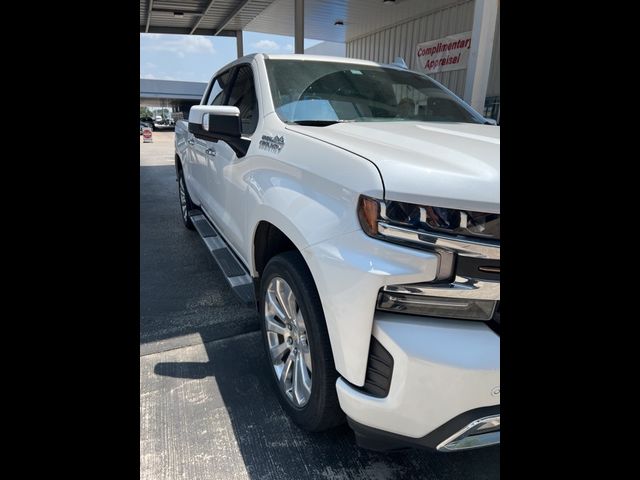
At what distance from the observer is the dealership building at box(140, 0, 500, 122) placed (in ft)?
36.4

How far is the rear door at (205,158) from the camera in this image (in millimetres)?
3490

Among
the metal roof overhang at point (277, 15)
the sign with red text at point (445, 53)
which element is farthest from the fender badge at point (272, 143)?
the metal roof overhang at point (277, 15)

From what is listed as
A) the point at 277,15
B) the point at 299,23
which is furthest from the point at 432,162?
the point at 277,15

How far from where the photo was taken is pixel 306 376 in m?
1.98

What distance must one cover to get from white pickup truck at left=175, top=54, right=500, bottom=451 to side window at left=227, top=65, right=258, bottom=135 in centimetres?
52

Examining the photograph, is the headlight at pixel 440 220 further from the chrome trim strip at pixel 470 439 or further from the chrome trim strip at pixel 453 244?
the chrome trim strip at pixel 470 439

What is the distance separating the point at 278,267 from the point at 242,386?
0.90 meters

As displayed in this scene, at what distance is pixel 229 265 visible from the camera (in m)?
3.17

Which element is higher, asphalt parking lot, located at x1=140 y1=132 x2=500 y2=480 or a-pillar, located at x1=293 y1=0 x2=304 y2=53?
a-pillar, located at x1=293 y1=0 x2=304 y2=53

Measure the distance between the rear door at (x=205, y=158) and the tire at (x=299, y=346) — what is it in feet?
4.64

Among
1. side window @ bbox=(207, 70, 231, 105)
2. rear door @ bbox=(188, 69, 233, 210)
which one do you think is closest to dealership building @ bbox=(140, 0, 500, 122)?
side window @ bbox=(207, 70, 231, 105)

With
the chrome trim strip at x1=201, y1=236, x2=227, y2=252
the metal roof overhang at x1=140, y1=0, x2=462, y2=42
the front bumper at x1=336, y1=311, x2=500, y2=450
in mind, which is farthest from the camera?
the metal roof overhang at x1=140, y1=0, x2=462, y2=42

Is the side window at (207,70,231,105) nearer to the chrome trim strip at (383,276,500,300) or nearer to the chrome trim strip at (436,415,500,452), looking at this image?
the chrome trim strip at (383,276,500,300)
